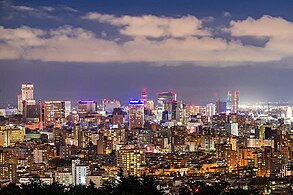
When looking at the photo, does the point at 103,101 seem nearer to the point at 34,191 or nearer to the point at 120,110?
the point at 120,110

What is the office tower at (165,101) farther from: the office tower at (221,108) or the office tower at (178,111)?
the office tower at (221,108)

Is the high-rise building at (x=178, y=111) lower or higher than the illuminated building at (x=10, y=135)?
higher

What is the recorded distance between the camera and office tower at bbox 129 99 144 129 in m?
14.9

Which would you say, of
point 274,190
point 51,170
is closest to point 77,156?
point 51,170

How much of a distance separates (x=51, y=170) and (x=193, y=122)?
6.62 meters

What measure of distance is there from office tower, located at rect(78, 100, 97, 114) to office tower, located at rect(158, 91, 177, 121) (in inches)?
66.0

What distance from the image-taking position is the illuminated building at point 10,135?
37.4 ft

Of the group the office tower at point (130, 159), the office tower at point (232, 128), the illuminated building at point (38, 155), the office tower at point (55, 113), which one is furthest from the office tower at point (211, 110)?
the illuminated building at point (38, 155)

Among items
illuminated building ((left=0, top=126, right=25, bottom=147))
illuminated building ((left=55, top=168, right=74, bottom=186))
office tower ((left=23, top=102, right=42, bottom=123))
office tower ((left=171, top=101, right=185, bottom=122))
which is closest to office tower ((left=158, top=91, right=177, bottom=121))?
office tower ((left=171, top=101, right=185, bottom=122))

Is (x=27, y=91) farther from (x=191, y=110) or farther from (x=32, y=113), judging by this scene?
(x=191, y=110)

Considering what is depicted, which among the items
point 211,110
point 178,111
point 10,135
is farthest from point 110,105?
point 10,135

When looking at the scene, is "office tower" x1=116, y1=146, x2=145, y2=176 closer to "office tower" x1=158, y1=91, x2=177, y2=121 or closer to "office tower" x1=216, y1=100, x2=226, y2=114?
"office tower" x1=158, y1=91, x2=177, y2=121

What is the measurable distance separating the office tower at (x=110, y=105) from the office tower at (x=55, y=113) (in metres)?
0.90

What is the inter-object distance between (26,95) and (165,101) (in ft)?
13.5
